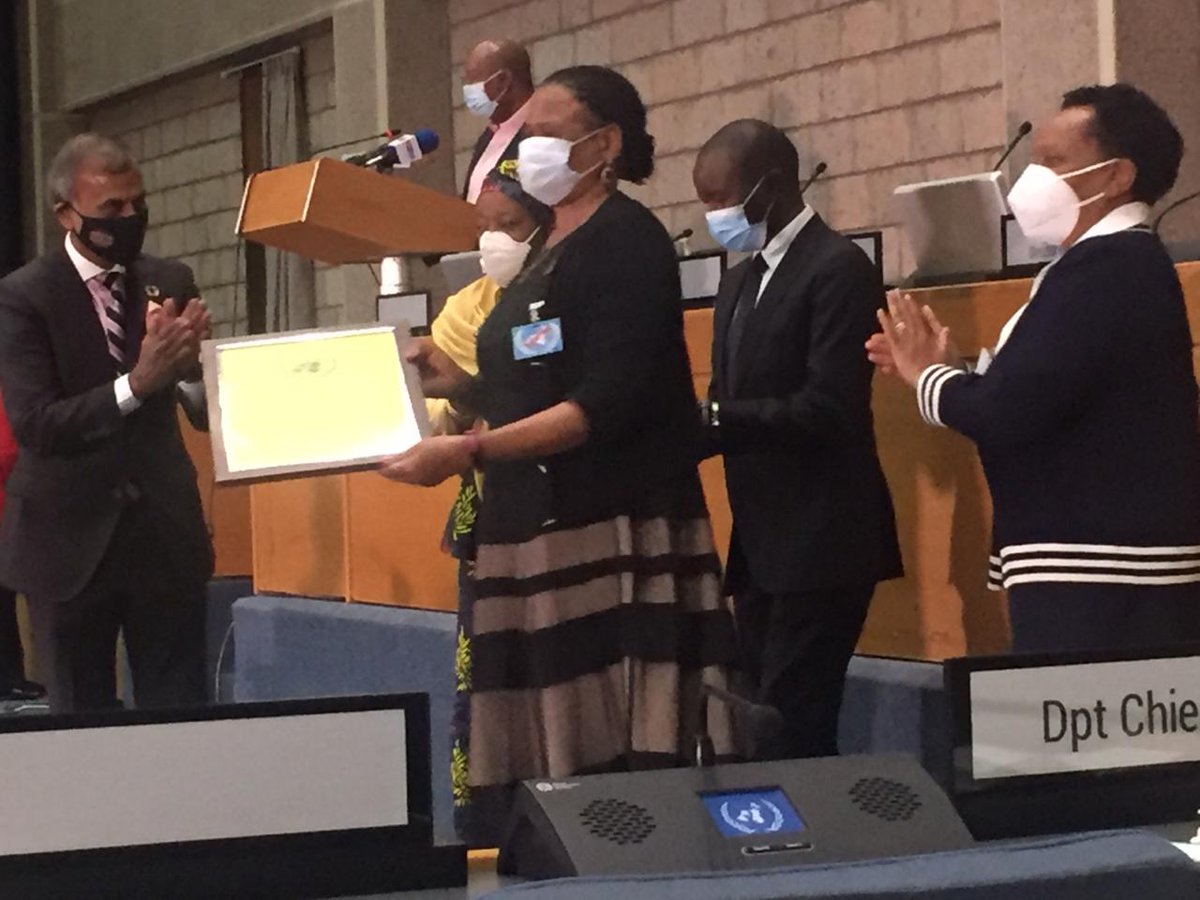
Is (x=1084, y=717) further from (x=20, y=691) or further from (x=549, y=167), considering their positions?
(x=20, y=691)

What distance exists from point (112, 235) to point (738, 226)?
108 centimetres

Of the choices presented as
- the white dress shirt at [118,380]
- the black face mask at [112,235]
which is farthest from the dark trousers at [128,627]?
the black face mask at [112,235]

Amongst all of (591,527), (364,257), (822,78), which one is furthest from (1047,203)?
(822,78)

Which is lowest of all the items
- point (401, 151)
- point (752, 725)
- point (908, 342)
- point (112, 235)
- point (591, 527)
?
point (752, 725)

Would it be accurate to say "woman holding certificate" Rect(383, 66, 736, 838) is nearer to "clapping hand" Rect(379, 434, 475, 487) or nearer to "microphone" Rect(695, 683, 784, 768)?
"clapping hand" Rect(379, 434, 475, 487)

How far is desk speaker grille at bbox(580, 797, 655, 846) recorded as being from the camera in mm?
1049

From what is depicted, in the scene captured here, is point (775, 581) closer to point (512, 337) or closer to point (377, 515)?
point (512, 337)

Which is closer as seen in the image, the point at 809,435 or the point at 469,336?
the point at 809,435

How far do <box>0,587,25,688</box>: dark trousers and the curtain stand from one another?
6.49 feet

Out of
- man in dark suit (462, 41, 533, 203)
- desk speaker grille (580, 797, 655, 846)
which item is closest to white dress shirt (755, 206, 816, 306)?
desk speaker grille (580, 797, 655, 846)

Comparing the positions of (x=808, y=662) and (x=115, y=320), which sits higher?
(x=115, y=320)

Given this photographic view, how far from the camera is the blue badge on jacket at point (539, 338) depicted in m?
→ 1.88

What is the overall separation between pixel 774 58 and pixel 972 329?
2804 mm

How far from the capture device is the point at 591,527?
185 centimetres
